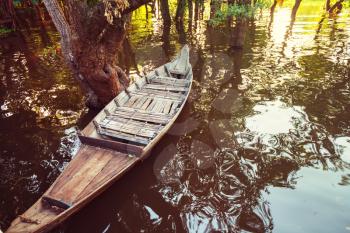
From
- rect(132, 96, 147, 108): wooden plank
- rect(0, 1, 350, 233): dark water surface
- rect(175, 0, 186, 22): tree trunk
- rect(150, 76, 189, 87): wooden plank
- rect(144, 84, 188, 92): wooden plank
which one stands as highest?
rect(175, 0, 186, 22): tree trunk

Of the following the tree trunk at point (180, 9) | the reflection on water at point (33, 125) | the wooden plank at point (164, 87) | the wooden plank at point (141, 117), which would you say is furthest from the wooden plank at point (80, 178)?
the tree trunk at point (180, 9)

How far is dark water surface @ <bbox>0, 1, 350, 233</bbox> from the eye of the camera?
191 inches

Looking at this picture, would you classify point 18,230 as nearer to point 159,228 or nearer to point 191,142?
point 159,228

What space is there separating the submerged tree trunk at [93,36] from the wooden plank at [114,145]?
96.7 inches

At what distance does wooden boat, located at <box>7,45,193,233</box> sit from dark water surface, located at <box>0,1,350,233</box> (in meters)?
0.61

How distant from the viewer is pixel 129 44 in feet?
52.4

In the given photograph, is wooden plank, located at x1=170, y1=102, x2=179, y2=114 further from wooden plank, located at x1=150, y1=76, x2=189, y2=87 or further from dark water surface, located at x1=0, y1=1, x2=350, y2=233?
wooden plank, located at x1=150, y1=76, x2=189, y2=87

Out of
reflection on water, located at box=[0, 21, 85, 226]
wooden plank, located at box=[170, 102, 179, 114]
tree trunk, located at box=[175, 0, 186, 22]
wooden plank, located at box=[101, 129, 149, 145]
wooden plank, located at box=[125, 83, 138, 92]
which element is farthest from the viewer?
tree trunk, located at box=[175, 0, 186, 22]

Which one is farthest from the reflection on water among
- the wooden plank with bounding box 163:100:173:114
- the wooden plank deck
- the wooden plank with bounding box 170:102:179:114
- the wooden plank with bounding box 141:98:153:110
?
the wooden plank with bounding box 170:102:179:114

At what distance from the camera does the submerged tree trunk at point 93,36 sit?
21.8ft

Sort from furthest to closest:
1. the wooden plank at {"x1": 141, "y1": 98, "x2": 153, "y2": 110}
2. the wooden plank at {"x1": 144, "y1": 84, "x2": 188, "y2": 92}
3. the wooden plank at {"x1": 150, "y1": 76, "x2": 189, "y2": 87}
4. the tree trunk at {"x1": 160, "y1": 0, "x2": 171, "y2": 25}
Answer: the tree trunk at {"x1": 160, "y1": 0, "x2": 171, "y2": 25}, the wooden plank at {"x1": 150, "y1": 76, "x2": 189, "y2": 87}, the wooden plank at {"x1": 144, "y1": 84, "x2": 188, "y2": 92}, the wooden plank at {"x1": 141, "y1": 98, "x2": 153, "y2": 110}

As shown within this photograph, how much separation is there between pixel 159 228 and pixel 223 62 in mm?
9285

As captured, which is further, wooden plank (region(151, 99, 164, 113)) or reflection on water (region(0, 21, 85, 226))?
wooden plank (region(151, 99, 164, 113))

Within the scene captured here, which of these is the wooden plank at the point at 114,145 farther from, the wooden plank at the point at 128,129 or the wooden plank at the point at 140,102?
the wooden plank at the point at 140,102
